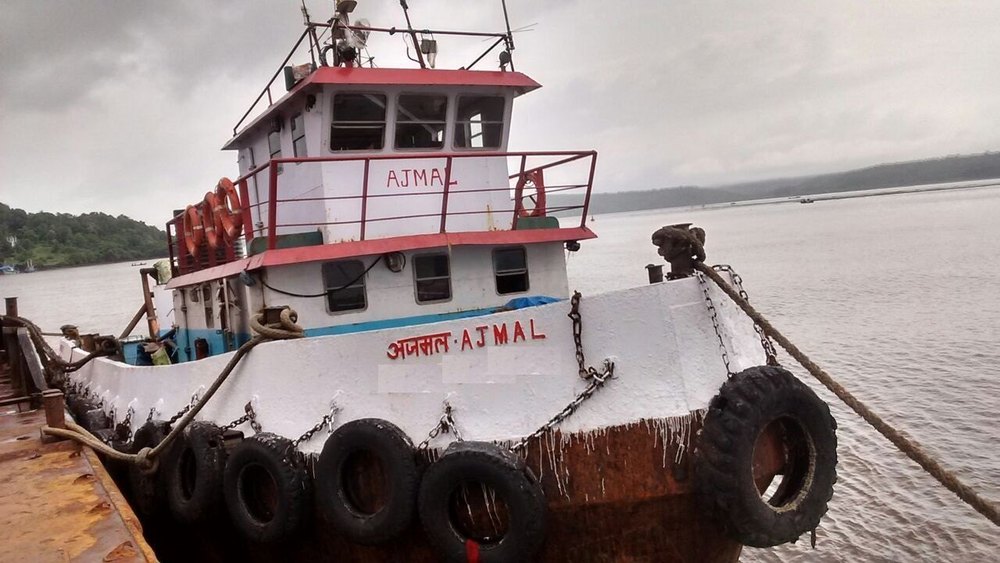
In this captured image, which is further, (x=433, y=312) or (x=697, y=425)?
(x=433, y=312)

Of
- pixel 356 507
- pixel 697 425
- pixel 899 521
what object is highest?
pixel 697 425

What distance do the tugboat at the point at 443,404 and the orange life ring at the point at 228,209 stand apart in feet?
0.07

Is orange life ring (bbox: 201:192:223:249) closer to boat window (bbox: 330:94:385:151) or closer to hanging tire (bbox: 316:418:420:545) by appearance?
boat window (bbox: 330:94:385:151)

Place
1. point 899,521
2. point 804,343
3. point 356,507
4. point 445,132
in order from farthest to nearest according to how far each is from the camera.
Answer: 1. point 804,343
2. point 899,521
3. point 445,132
4. point 356,507

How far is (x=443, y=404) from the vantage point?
4613 millimetres

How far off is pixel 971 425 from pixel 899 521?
3494 mm

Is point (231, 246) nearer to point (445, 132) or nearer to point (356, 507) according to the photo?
point (445, 132)

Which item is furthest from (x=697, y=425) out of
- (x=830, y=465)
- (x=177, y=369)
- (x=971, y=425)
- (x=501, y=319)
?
(x=971, y=425)

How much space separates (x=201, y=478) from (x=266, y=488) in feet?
2.33

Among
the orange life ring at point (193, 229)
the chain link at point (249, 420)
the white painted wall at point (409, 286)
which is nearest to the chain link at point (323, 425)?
the chain link at point (249, 420)

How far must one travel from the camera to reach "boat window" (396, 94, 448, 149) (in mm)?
7512

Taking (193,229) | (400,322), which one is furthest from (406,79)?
(193,229)

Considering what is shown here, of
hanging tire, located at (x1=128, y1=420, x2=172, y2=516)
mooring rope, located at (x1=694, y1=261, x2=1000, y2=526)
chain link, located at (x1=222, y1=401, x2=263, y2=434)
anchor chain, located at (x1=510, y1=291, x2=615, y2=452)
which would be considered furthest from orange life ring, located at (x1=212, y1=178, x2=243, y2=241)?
mooring rope, located at (x1=694, y1=261, x2=1000, y2=526)

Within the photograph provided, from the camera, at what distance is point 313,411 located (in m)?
5.07
